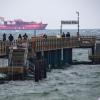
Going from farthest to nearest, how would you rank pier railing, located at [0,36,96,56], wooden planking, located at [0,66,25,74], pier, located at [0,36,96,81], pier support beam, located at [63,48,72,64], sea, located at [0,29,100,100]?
pier support beam, located at [63,48,72,64] → pier railing, located at [0,36,96,56] → pier, located at [0,36,96,81] → wooden planking, located at [0,66,25,74] → sea, located at [0,29,100,100]

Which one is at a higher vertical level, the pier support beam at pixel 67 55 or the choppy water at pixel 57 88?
the pier support beam at pixel 67 55

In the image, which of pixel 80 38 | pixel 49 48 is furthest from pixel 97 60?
pixel 49 48

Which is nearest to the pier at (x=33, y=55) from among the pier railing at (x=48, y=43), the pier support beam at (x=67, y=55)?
the pier railing at (x=48, y=43)

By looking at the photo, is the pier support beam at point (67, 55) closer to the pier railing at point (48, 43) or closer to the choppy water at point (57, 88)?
the pier railing at point (48, 43)

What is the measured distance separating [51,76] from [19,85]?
10.0 meters

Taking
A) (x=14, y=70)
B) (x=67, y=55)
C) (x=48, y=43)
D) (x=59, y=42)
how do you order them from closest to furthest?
(x=14, y=70) < (x=48, y=43) < (x=59, y=42) < (x=67, y=55)

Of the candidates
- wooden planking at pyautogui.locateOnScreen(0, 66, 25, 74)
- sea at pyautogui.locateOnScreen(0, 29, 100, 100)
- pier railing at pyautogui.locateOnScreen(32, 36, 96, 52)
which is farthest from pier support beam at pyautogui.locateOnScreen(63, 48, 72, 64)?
wooden planking at pyautogui.locateOnScreen(0, 66, 25, 74)

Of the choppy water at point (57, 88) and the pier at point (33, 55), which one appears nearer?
the choppy water at point (57, 88)

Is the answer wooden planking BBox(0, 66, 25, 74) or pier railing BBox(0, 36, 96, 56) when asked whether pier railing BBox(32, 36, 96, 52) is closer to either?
pier railing BBox(0, 36, 96, 56)

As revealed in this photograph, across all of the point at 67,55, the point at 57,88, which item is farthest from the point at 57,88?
the point at 67,55

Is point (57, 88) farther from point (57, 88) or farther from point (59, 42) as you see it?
point (59, 42)

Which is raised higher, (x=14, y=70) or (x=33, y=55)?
(x=33, y=55)

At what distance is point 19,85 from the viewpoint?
4928 centimetres

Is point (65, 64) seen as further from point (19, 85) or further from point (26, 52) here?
point (19, 85)
